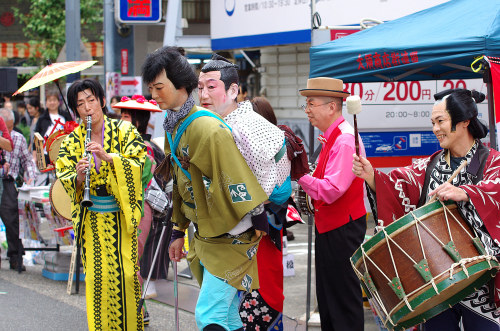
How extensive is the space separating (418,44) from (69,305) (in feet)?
13.7

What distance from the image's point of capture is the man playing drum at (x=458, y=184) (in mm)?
3873

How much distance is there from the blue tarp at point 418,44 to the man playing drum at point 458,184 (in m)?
0.46

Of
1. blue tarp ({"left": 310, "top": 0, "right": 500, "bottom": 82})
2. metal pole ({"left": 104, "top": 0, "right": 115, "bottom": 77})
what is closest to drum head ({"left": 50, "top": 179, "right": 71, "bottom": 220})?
blue tarp ({"left": 310, "top": 0, "right": 500, "bottom": 82})

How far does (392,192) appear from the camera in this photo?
4.28 m

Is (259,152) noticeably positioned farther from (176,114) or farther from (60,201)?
(60,201)

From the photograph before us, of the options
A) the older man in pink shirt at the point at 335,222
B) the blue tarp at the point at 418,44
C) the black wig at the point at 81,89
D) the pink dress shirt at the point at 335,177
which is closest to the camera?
the blue tarp at the point at 418,44

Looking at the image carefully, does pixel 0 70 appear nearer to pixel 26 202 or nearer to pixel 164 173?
pixel 26 202

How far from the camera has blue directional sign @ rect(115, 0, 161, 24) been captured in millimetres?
13141

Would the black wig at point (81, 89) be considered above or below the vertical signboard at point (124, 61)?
below

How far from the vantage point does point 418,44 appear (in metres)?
4.81

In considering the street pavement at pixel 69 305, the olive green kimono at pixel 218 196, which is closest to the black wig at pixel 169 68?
the olive green kimono at pixel 218 196

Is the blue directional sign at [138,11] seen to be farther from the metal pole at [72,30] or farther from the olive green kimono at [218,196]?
the olive green kimono at [218,196]

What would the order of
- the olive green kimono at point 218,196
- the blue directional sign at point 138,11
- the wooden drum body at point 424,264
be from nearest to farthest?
Answer: the wooden drum body at point 424,264 → the olive green kimono at point 218,196 → the blue directional sign at point 138,11

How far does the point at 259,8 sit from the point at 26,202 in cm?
A: 643
